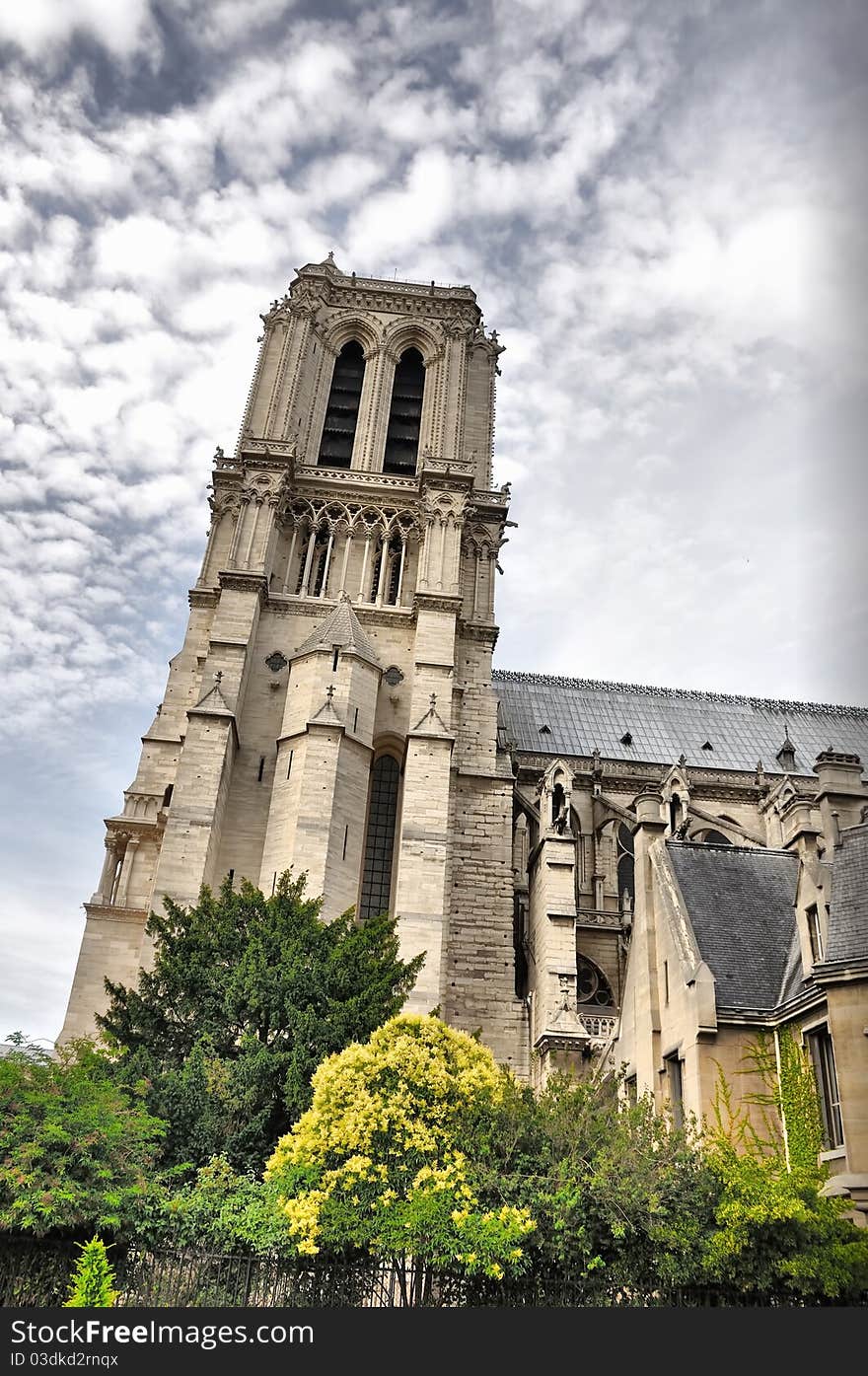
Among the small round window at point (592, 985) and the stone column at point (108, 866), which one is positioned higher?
the stone column at point (108, 866)

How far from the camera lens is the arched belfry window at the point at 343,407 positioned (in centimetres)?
3947

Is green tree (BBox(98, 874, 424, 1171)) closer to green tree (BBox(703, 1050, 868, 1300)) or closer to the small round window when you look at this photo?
green tree (BBox(703, 1050, 868, 1300))

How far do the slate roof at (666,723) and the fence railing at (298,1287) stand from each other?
98.4 ft

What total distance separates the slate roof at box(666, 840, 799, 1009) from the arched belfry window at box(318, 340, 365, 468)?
25.3m

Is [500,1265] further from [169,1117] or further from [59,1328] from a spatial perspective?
[169,1117]

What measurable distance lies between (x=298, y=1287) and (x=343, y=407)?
34237mm

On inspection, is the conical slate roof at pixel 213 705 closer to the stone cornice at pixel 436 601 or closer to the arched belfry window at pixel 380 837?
the arched belfry window at pixel 380 837

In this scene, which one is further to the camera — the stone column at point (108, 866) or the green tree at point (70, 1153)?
the stone column at point (108, 866)

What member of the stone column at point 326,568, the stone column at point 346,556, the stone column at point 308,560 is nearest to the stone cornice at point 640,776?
the stone column at point 346,556

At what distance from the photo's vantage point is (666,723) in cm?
4638

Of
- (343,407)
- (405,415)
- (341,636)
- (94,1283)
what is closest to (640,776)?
(341,636)

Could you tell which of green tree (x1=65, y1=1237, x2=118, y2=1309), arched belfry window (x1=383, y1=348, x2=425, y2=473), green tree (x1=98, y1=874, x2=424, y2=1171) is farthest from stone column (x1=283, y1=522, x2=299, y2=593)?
green tree (x1=65, y1=1237, x2=118, y2=1309)

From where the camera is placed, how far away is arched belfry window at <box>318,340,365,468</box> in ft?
129

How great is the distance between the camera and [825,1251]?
11.5 meters
